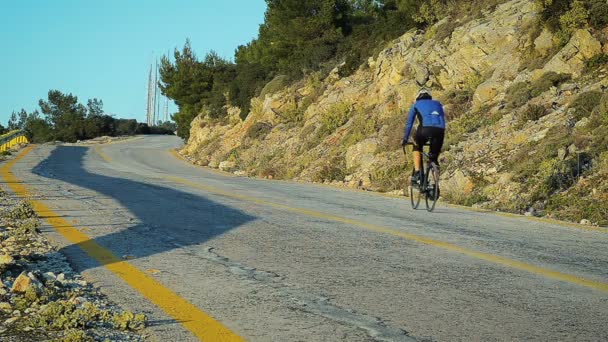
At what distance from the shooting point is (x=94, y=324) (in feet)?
14.7

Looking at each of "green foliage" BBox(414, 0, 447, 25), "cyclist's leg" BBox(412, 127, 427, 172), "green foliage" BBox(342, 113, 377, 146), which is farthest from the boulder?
"green foliage" BBox(414, 0, 447, 25)

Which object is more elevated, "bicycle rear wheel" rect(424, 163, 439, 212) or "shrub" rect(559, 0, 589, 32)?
"shrub" rect(559, 0, 589, 32)

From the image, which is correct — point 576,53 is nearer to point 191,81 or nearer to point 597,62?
point 597,62

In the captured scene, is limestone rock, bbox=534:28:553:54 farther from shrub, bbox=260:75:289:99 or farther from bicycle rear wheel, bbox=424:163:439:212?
shrub, bbox=260:75:289:99

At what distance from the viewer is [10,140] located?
42781 mm

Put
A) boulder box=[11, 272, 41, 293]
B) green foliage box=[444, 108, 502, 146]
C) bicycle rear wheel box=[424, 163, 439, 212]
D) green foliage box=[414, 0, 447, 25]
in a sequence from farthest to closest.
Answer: green foliage box=[414, 0, 447, 25]
green foliage box=[444, 108, 502, 146]
bicycle rear wheel box=[424, 163, 439, 212]
boulder box=[11, 272, 41, 293]

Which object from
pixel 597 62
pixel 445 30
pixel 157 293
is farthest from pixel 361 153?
pixel 157 293

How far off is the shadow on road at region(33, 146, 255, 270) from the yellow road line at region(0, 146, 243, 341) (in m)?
0.14

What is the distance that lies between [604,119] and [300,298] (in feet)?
41.7

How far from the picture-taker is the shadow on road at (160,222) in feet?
24.5

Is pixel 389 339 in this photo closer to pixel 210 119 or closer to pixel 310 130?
pixel 310 130

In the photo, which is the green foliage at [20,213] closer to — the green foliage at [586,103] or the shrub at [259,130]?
the green foliage at [586,103]

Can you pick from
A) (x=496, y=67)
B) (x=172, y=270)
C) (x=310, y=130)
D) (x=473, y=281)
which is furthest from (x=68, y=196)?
(x=310, y=130)

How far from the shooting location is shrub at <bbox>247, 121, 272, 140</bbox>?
37562 mm
